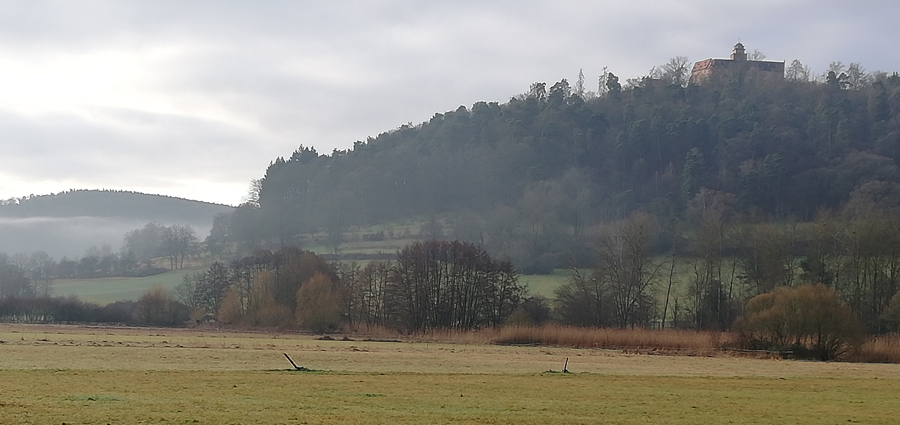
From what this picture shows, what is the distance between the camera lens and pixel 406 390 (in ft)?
95.1

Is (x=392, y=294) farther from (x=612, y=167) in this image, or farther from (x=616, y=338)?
(x=612, y=167)

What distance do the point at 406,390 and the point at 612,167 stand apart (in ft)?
493

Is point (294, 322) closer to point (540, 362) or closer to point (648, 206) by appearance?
point (540, 362)

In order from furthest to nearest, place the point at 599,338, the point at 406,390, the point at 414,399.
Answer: the point at 599,338
the point at 406,390
the point at 414,399

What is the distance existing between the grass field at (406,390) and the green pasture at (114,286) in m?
104

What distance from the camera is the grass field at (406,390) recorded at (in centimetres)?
2156

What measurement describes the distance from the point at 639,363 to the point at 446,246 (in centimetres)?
6067

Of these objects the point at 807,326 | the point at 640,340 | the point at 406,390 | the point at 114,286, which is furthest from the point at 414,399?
the point at 114,286

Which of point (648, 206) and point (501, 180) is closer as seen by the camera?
point (648, 206)

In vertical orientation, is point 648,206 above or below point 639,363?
above

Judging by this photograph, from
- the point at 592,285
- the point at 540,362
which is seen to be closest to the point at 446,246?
the point at 592,285

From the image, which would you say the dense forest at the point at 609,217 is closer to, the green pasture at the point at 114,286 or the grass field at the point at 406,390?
the green pasture at the point at 114,286

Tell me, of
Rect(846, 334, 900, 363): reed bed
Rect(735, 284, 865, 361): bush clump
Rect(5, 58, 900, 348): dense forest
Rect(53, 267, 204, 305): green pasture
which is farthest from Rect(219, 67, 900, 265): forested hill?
Rect(735, 284, 865, 361): bush clump

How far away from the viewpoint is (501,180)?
588ft
